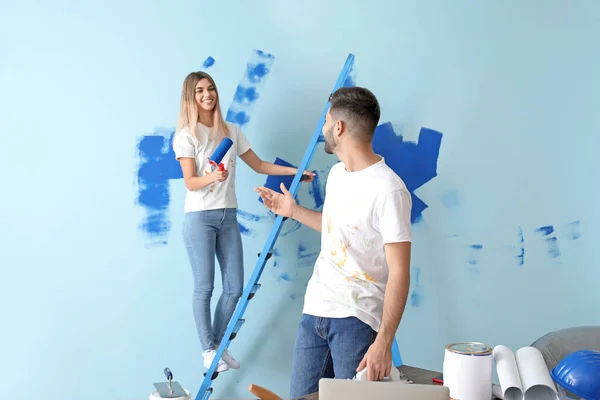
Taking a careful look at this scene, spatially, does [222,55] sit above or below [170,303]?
above

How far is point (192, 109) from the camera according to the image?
3.08m

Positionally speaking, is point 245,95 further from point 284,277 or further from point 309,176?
point 284,277

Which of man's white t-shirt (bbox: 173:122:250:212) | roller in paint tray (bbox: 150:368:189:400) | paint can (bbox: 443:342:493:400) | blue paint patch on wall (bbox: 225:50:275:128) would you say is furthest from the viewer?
blue paint patch on wall (bbox: 225:50:275:128)

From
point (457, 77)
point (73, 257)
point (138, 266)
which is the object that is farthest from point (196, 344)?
point (457, 77)

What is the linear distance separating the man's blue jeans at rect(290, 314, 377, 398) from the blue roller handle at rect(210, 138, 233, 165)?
1.02 meters

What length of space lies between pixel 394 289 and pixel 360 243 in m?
0.21

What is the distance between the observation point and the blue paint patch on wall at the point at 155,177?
3.27m

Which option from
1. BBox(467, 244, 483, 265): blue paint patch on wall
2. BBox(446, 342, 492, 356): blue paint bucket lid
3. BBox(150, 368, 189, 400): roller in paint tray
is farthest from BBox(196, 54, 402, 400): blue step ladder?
BBox(446, 342, 492, 356): blue paint bucket lid

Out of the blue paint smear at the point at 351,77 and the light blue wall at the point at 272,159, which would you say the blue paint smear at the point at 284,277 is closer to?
the light blue wall at the point at 272,159

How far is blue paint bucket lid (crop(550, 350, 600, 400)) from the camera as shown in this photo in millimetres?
1258

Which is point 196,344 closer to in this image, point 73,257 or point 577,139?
point 73,257

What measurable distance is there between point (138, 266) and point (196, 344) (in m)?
0.48

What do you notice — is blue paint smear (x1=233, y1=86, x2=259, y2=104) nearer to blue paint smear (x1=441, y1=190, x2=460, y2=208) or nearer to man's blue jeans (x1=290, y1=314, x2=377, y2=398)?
blue paint smear (x1=441, y1=190, x2=460, y2=208)

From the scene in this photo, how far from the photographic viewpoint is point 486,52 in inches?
132
